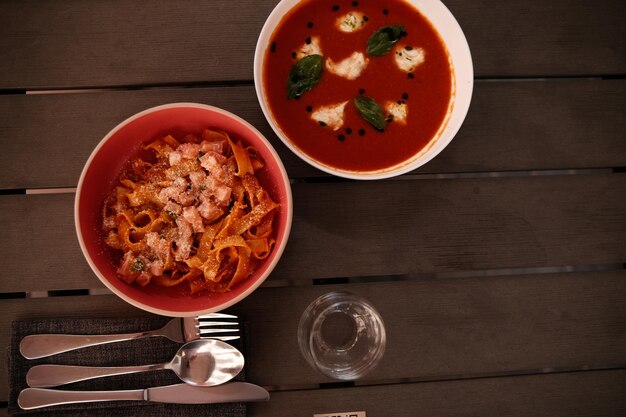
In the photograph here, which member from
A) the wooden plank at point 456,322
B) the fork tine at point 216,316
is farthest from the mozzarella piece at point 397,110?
the fork tine at point 216,316

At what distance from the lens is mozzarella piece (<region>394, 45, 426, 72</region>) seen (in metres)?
1.62

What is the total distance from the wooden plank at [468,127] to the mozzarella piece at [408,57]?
289 millimetres

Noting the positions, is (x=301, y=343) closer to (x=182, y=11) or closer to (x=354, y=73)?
(x=354, y=73)

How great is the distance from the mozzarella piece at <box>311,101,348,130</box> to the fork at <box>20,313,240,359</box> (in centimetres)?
69

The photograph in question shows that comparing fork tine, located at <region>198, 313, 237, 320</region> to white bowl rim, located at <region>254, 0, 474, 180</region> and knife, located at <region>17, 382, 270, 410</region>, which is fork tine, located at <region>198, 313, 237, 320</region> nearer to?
knife, located at <region>17, 382, 270, 410</region>

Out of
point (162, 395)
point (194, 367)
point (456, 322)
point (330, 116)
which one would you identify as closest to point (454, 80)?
point (330, 116)

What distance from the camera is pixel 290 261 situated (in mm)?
1669

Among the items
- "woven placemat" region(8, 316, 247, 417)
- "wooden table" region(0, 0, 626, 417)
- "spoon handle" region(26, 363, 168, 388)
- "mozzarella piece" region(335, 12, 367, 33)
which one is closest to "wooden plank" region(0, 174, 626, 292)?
"wooden table" region(0, 0, 626, 417)

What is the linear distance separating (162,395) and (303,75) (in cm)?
109

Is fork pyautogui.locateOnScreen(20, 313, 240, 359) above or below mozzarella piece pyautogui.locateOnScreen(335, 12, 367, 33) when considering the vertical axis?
below

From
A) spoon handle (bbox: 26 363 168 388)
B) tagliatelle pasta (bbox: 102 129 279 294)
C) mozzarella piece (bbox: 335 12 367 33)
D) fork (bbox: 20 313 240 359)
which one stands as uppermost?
mozzarella piece (bbox: 335 12 367 33)

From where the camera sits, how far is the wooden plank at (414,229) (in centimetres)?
164

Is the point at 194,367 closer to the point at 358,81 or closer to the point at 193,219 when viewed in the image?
the point at 193,219

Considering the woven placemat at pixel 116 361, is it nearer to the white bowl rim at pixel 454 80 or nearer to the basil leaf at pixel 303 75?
the white bowl rim at pixel 454 80
